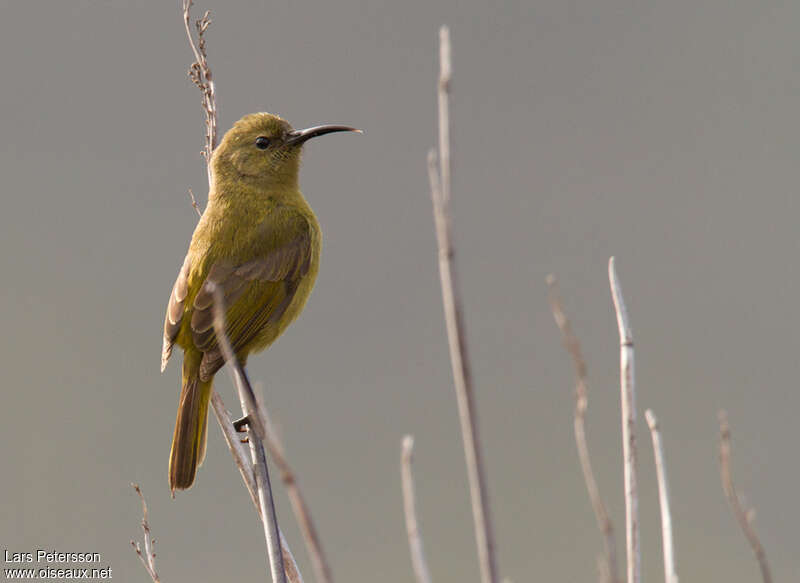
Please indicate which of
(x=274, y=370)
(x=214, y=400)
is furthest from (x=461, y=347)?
Answer: (x=274, y=370)

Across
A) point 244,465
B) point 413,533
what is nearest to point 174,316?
point 244,465

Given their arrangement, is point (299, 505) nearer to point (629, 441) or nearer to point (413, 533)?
point (413, 533)

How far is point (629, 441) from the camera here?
9.74 feet

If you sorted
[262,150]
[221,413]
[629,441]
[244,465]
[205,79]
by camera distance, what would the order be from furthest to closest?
1. [262,150]
2. [205,79]
3. [221,413]
4. [244,465]
5. [629,441]

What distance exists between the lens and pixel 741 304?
46000mm

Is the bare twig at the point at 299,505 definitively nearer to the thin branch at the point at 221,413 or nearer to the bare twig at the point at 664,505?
the thin branch at the point at 221,413

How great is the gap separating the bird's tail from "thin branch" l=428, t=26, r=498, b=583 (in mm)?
2122

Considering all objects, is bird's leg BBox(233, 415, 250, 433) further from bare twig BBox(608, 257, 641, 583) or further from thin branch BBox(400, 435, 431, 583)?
thin branch BBox(400, 435, 431, 583)

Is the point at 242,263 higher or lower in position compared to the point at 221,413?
higher

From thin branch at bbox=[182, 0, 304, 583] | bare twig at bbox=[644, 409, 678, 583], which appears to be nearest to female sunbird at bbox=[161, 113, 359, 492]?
thin branch at bbox=[182, 0, 304, 583]

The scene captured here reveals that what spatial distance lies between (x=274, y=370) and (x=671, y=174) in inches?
1009

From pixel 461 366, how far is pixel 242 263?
2.98 metres

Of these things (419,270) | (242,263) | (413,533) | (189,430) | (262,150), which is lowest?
(413,533)

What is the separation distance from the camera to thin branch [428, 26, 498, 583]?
2377 millimetres
